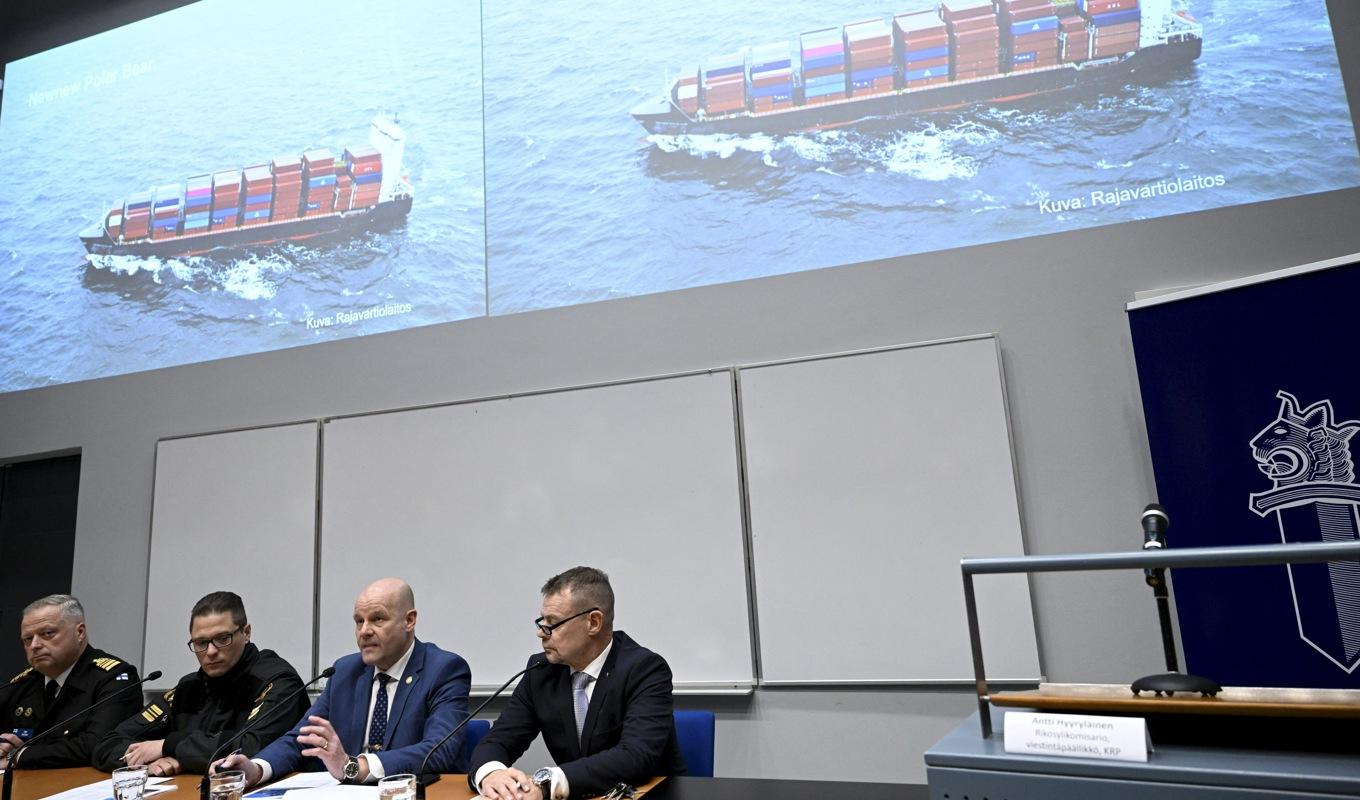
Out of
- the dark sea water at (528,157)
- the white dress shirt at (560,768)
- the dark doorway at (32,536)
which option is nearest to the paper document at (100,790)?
the white dress shirt at (560,768)

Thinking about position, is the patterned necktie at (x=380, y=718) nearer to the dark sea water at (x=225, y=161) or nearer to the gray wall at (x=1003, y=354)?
the gray wall at (x=1003, y=354)

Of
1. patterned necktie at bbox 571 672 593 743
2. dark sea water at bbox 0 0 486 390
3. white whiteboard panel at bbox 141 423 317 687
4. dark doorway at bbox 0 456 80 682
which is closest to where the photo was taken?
patterned necktie at bbox 571 672 593 743

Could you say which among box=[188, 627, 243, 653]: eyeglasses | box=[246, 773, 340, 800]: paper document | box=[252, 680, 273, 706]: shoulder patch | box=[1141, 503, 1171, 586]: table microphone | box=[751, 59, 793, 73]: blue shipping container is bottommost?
box=[246, 773, 340, 800]: paper document

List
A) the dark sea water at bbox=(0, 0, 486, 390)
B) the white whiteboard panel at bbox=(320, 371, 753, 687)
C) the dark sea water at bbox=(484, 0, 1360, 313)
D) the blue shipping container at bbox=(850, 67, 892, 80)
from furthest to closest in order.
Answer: the dark sea water at bbox=(0, 0, 486, 390)
the blue shipping container at bbox=(850, 67, 892, 80)
the white whiteboard panel at bbox=(320, 371, 753, 687)
the dark sea water at bbox=(484, 0, 1360, 313)

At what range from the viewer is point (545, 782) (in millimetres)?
1857

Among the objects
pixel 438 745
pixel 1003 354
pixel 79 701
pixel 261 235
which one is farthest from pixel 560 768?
pixel 261 235

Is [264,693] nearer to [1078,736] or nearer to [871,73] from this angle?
[1078,736]

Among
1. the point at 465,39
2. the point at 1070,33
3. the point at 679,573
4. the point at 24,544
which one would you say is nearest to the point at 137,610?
the point at 24,544

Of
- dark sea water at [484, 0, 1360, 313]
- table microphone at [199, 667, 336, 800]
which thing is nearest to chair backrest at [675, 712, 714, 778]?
table microphone at [199, 667, 336, 800]

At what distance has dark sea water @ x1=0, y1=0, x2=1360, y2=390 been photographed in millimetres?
2990

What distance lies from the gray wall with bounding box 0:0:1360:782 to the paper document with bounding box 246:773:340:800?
120cm

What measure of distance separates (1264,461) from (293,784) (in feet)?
8.97

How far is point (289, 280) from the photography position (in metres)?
4.14

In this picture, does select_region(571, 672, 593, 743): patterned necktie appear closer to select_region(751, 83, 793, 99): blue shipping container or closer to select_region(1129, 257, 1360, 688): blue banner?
select_region(1129, 257, 1360, 688): blue banner
